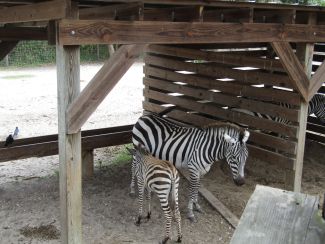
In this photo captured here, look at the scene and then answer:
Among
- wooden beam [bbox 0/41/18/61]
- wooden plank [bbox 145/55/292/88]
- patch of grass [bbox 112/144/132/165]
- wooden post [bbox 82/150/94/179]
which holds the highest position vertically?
wooden beam [bbox 0/41/18/61]

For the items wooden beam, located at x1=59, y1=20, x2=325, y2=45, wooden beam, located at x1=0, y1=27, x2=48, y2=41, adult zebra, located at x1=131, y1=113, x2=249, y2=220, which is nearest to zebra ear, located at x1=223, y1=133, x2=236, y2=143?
adult zebra, located at x1=131, y1=113, x2=249, y2=220

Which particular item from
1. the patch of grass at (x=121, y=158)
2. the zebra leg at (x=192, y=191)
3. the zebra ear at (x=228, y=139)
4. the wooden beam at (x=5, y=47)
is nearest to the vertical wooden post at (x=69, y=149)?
the zebra leg at (x=192, y=191)

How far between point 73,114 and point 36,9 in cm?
111

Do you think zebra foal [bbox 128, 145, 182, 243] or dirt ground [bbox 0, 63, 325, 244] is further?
dirt ground [bbox 0, 63, 325, 244]

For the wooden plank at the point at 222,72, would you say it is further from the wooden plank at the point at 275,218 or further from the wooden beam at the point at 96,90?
the wooden plank at the point at 275,218

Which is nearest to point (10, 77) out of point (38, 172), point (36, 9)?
point (38, 172)

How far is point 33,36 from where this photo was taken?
6.86 meters

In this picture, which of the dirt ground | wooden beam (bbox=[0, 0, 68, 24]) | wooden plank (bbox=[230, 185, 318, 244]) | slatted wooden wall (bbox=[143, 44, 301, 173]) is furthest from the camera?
Answer: slatted wooden wall (bbox=[143, 44, 301, 173])

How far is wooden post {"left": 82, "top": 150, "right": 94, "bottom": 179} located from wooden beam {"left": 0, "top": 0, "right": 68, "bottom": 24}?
2960 mm

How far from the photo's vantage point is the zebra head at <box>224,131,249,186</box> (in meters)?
6.14

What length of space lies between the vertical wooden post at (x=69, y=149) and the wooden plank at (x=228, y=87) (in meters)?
3.65

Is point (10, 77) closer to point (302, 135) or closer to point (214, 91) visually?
point (214, 91)

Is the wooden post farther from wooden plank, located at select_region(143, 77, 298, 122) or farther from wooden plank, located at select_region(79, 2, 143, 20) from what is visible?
wooden plank, located at select_region(79, 2, 143, 20)

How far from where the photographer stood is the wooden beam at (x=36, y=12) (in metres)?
3.73
